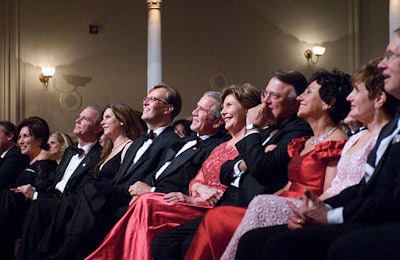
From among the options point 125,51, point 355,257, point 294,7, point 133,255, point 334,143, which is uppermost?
point 294,7

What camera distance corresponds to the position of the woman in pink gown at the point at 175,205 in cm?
414

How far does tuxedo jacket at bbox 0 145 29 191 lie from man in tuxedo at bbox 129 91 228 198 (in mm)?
1580

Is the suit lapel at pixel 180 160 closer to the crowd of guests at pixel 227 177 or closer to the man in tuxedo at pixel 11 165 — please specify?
the crowd of guests at pixel 227 177

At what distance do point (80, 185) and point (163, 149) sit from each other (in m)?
0.80

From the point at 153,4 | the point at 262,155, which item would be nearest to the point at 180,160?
the point at 262,155

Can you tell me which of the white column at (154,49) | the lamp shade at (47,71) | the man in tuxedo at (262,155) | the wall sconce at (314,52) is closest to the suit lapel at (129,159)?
the man in tuxedo at (262,155)

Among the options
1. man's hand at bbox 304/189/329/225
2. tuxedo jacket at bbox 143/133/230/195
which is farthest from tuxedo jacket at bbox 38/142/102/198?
man's hand at bbox 304/189/329/225

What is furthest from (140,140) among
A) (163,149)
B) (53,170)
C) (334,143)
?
(334,143)

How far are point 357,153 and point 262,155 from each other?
2.13ft

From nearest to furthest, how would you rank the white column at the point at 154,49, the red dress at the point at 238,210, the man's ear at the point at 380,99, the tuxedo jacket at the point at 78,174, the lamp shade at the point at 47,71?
the man's ear at the point at 380,99 → the red dress at the point at 238,210 → the tuxedo jacket at the point at 78,174 → the white column at the point at 154,49 → the lamp shade at the point at 47,71

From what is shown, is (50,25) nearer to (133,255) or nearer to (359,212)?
(133,255)

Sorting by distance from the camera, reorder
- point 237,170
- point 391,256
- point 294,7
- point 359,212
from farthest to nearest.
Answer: point 294,7 < point 237,170 < point 359,212 < point 391,256

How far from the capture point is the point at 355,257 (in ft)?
8.24

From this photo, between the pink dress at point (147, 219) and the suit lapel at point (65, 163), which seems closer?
the pink dress at point (147, 219)
